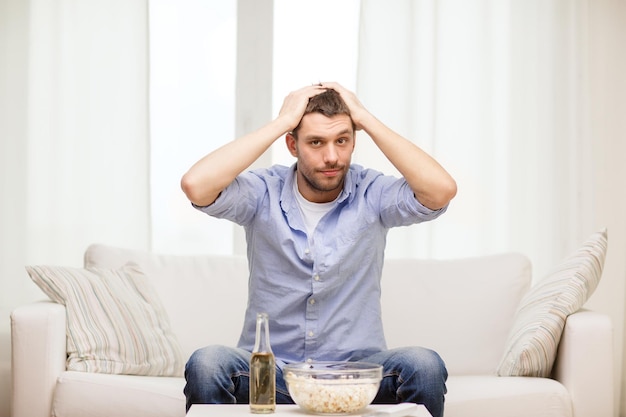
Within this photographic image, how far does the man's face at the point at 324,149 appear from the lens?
8.42ft

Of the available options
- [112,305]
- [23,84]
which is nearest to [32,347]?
[112,305]

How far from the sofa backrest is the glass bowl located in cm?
129

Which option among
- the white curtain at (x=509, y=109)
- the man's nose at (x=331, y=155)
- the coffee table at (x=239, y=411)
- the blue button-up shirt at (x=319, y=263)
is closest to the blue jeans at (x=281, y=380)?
the coffee table at (x=239, y=411)

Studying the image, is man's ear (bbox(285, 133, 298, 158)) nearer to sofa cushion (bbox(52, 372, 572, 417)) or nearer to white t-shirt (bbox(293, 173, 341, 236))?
white t-shirt (bbox(293, 173, 341, 236))

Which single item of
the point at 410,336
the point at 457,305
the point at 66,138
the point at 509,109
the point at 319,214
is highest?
the point at 509,109

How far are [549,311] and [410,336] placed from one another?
55 cm

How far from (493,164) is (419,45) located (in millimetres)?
680

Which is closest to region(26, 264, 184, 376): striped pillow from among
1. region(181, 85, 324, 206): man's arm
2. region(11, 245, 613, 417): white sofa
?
region(11, 245, 613, 417): white sofa

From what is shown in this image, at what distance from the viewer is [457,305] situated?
10.9 ft

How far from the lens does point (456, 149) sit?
4.44 m

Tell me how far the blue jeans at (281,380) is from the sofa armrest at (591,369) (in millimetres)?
715

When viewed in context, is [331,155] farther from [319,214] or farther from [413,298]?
[413,298]

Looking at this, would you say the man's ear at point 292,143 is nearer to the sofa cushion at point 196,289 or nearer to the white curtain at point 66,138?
the sofa cushion at point 196,289

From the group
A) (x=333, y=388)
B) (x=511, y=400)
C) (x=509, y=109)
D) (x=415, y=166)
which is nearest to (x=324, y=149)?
(x=415, y=166)
